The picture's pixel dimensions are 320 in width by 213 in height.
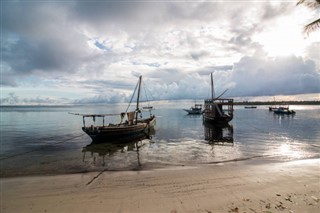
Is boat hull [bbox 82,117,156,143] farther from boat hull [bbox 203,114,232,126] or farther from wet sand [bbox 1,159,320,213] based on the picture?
boat hull [bbox 203,114,232,126]

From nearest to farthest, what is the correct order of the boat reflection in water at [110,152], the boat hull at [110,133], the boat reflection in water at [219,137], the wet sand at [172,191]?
the wet sand at [172,191]
the boat reflection in water at [110,152]
the boat hull at [110,133]
the boat reflection in water at [219,137]

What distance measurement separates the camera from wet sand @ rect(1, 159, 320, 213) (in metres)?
8.48

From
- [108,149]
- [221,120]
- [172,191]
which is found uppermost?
[172,191]

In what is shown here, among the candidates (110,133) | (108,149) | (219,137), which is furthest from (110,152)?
(219,137)

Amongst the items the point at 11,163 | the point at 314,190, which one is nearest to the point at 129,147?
the point at 11,163

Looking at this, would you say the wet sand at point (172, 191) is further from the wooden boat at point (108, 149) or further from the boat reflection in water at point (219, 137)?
the boat reflection in water at point (219, 137)

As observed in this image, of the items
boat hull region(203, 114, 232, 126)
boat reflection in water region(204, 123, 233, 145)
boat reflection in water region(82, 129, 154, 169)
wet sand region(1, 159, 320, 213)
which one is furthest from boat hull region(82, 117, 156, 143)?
boat hull region(203, 114, 232, 126)

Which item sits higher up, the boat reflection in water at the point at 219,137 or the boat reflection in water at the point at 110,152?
the boat reflection in water at the point at 110,152

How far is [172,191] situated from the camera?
10.3m

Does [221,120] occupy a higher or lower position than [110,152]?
higher

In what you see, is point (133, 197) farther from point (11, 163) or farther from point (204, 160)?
point (11, 163)

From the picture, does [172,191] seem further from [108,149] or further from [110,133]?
[110,133]

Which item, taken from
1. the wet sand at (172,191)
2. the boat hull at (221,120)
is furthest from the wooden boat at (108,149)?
the boat hull at (221,120)

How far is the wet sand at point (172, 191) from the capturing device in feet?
27.8
